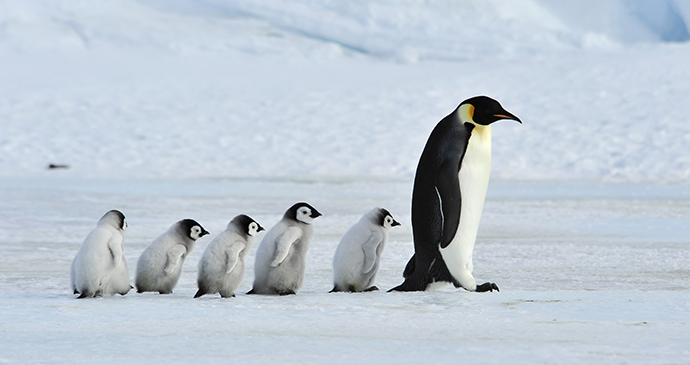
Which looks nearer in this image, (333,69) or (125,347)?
(125,347)

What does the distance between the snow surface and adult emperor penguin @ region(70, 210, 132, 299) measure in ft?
0.35

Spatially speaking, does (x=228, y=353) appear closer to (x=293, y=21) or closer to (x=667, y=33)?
(x=293, y=21)

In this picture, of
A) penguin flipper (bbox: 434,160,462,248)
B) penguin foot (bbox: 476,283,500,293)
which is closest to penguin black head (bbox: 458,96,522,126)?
penguin flipper (bbox: 434,160,462,248)

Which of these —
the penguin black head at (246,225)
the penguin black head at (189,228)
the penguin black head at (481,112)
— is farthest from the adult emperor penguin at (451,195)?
the penguin black head at (189,228)

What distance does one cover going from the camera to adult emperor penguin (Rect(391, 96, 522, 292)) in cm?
301

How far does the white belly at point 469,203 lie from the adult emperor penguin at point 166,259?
947mm

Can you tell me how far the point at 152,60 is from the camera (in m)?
15.6

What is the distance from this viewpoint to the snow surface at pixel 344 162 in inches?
86.0

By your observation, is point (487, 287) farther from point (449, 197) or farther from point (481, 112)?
point (481, 112)

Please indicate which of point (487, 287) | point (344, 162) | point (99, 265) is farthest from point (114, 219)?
point (344, 162)

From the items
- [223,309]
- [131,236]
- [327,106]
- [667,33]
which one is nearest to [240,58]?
[327,106]

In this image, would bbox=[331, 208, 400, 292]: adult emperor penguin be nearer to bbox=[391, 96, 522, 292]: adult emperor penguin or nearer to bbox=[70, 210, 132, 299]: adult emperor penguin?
bbox=[391, 96, 522, 292]: adult emperor penguin

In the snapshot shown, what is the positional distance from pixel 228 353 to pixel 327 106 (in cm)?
1140

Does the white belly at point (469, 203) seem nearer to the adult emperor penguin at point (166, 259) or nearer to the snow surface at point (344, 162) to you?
the snow surface at point (344, 162)
